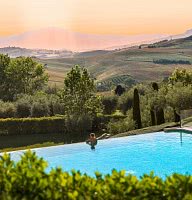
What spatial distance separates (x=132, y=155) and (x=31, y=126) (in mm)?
19234

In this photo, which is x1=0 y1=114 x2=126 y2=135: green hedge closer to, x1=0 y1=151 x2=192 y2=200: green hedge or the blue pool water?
the blue pool water

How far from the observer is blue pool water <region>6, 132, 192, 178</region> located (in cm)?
2035

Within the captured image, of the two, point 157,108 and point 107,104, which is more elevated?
point 157,108

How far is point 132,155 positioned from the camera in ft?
76.9

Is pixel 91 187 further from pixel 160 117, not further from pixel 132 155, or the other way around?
pixel 160 117

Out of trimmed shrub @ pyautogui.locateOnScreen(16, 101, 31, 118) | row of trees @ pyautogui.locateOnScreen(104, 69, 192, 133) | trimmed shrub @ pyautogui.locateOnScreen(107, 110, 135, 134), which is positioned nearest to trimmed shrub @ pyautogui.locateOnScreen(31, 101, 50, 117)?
trimmed shrub @ pyautogui.locateOnScreen(16, 101, 31, 118)

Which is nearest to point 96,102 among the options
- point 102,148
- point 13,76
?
point 102,148

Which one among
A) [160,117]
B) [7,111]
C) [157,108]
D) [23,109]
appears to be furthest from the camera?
[23,109]

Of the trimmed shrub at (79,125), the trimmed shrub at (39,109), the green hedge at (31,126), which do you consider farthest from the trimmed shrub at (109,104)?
the trimmed shrub at (79,125)

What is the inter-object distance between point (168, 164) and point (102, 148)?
20.9 feet

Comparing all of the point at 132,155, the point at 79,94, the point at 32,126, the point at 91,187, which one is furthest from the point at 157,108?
the point at 91,187

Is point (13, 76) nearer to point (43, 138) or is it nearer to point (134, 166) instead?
point (43, 138)

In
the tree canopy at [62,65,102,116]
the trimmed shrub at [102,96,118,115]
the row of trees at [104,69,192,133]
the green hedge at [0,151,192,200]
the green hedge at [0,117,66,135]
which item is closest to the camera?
the green hedge at [0,151,192,200]

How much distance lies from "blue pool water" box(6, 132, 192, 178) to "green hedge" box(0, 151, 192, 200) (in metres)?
12.5
